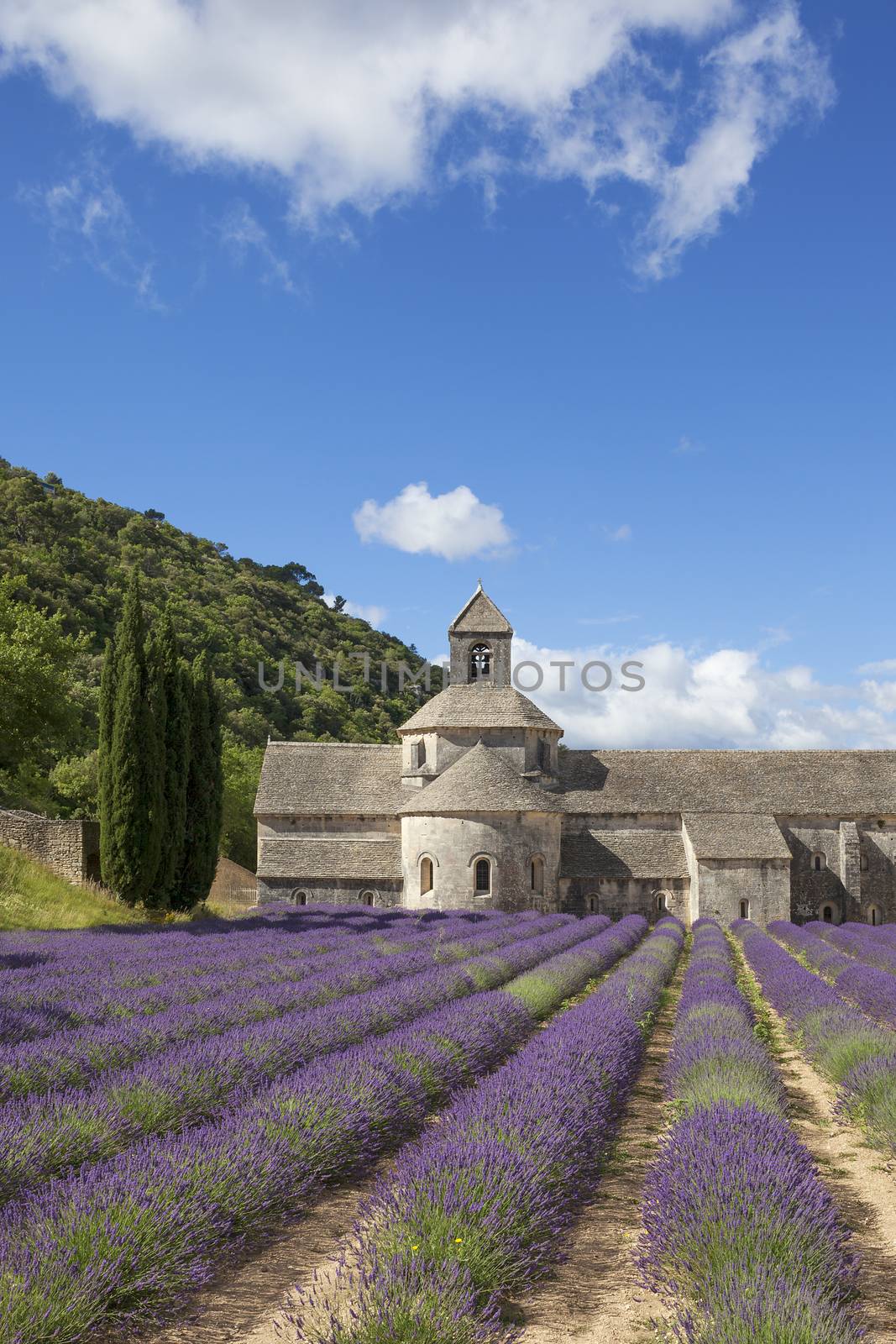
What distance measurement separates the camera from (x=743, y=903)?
3475 cm

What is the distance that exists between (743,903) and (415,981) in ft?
77.3

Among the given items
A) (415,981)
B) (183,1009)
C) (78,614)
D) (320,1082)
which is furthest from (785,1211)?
(78,614)

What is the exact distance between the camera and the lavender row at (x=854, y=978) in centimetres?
1426

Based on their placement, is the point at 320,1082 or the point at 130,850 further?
the point at 130,850

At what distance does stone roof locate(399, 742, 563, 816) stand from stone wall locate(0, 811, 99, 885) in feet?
38.5

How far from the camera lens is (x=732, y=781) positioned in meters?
39.4

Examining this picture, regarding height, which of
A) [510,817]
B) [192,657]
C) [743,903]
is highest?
[192,657]

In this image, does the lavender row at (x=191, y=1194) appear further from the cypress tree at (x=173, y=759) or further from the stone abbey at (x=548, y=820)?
the stone abbey at (x=548, y=820)

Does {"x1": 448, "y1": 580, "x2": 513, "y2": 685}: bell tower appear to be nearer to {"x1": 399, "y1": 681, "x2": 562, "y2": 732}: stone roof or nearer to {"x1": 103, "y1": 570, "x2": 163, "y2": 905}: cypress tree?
{"x1": 399, "y1": 681, "x2": 562, "y2": 732}: stone roof

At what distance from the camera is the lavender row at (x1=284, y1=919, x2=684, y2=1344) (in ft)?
14.5

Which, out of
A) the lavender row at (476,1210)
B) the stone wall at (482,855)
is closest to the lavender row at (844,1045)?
the lavender row at (476,1210)

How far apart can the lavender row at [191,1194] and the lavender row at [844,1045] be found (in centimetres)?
365

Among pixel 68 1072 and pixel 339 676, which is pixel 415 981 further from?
pixel 339 676

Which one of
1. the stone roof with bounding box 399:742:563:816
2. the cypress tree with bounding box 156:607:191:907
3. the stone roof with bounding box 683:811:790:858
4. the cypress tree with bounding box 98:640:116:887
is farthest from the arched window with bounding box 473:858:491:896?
the cypress tree with bounding box 98:640:116:887
